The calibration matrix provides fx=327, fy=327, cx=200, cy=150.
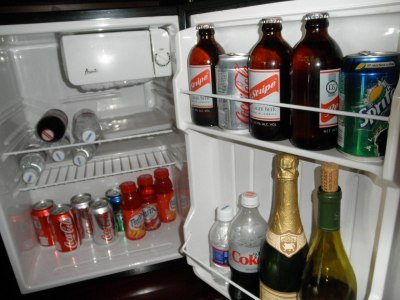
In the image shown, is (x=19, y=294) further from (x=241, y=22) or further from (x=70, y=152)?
(x=241, y=22)

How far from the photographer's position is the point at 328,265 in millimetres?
749

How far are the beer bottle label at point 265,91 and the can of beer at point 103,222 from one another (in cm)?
79

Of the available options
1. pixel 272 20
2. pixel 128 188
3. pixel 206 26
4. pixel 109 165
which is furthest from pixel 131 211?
pixel 272 20

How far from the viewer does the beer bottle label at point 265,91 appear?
624mm

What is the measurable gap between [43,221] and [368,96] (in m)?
1.16

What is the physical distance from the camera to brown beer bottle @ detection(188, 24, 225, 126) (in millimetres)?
773

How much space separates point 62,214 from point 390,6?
1127mm

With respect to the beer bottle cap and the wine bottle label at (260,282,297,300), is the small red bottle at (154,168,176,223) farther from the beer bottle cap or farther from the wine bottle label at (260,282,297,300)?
the beer bottle cap

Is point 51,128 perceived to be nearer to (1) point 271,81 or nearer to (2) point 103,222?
(2) point 103,222

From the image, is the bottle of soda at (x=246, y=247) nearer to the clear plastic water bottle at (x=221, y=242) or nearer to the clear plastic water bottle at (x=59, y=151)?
the clear plastic water bottle at (x=221, y=242)

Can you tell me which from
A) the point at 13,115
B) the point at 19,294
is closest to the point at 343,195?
the point at 19,294

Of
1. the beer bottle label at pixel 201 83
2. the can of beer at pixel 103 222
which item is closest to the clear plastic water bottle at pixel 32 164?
the can of beer at pixel 103 222

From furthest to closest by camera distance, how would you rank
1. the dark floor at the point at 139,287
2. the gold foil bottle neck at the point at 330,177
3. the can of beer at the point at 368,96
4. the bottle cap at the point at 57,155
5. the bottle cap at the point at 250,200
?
the bottle cap at the point at 57,155 < the dark floor at the point at 139,287 < the bottle cap at the point at 250,200 < the gold foil bottle neck at the point at 330,177 < the can of beer at the point at 368,96

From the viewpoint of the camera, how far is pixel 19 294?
3.44 feet
